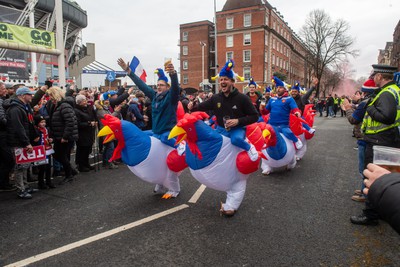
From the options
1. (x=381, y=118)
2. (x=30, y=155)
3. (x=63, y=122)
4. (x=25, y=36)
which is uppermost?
(x=25, y=36)

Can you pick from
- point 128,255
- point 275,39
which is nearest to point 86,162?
point 128,255

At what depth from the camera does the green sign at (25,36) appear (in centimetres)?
1015

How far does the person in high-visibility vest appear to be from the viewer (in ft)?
11.3

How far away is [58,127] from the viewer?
5.94 metres

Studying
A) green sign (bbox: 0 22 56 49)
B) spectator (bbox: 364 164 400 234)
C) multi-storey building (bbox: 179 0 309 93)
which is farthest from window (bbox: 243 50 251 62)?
spectator (bbox: 364 164 400 234)

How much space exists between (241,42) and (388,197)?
50.3 meters

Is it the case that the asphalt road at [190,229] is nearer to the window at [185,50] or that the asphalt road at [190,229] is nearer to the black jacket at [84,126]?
the black jacket at [84,126]

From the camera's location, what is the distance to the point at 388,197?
1.13 metres

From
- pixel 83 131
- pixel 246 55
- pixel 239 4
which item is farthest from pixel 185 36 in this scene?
pixel 83 131

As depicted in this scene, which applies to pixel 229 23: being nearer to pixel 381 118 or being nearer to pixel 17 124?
pixel 17 124

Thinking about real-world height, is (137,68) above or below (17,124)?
above

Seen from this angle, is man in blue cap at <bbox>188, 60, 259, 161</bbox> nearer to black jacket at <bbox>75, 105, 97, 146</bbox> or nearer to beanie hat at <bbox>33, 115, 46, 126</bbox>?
beanie hat at <bbox>33, 115, 46, 126</bbox>

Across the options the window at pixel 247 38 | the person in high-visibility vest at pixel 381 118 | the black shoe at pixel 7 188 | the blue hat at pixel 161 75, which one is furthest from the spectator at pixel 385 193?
the window at pixel 247 38

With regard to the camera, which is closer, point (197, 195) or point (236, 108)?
point (236, 108)
